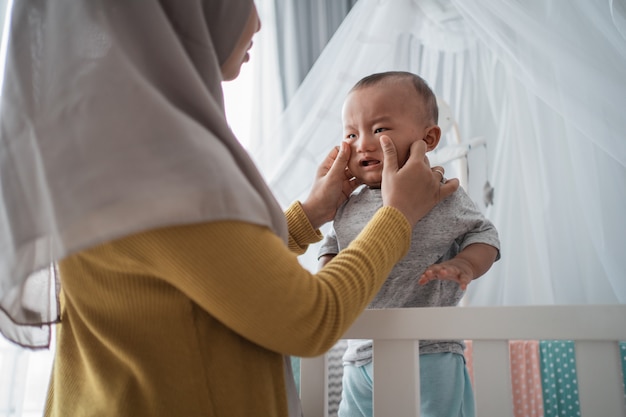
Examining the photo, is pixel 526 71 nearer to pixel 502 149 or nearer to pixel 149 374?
pixel 502 149

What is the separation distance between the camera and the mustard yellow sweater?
20.4 inches

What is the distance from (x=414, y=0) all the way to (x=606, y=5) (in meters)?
0.84

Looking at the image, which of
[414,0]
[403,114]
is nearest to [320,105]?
[414,0]

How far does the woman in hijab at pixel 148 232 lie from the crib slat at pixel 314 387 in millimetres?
281

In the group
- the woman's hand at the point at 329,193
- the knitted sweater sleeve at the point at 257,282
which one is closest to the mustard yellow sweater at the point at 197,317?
the knitted sweater sleeve at the point at 257,282

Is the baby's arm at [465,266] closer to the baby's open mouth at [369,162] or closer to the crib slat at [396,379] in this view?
the crib slat at [396,379]

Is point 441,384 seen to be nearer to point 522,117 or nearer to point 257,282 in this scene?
point 257,282

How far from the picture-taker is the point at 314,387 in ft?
3.09

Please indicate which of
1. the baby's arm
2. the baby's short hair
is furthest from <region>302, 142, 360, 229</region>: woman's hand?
the baby's arm

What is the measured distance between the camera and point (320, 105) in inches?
68.1

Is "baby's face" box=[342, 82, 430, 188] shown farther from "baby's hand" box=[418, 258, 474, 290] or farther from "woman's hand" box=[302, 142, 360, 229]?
"baby's hand" box=[418, 258, 474, 290]

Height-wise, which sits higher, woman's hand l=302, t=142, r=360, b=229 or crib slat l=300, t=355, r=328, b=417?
woman's hand l=302, t=142, r=360, b=229

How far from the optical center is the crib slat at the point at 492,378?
726 millimetres

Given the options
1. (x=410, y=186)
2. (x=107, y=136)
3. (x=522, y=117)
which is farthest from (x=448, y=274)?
(x=522, y=117)
